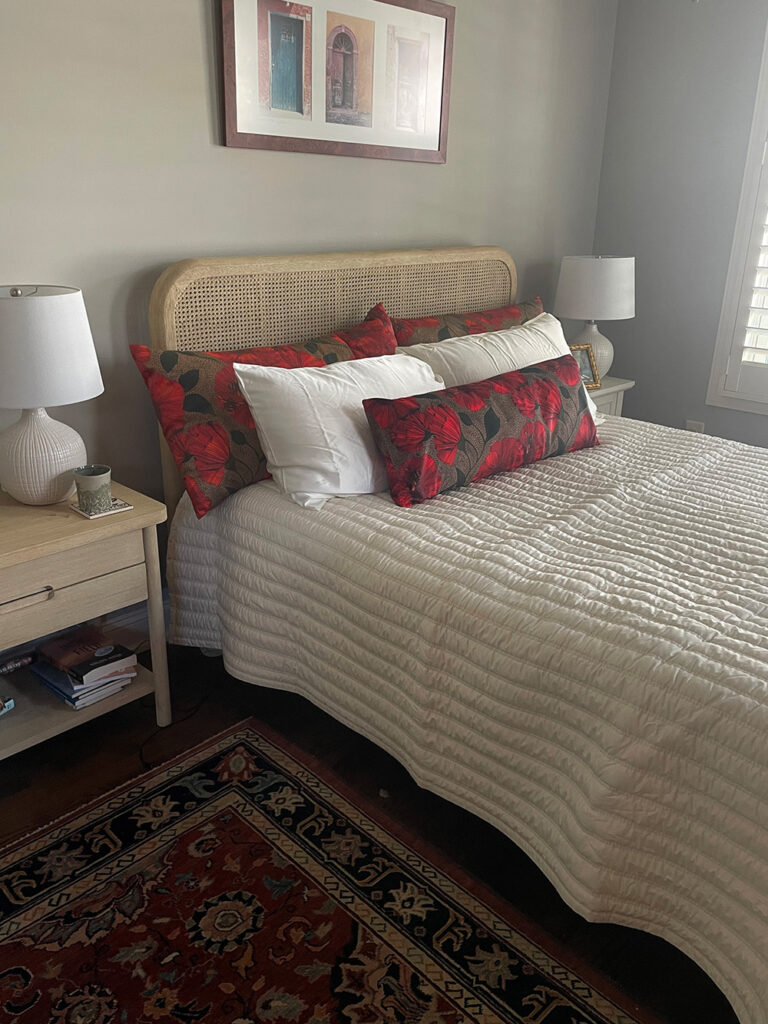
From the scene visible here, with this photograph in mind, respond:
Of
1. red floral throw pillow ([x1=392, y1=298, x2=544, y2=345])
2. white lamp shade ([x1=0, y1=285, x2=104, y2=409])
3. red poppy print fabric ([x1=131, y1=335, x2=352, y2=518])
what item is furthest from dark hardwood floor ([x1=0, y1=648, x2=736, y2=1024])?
red floral throw pillow ([x1=392, y1=298, x2=544, y2=345])

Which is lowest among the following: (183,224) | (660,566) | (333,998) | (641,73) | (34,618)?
(333,998)

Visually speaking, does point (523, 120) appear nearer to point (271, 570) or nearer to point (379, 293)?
point (379, 293)

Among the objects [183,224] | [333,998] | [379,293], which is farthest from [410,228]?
[333,998]

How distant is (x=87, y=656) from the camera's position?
2.00 metres

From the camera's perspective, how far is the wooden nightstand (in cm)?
170

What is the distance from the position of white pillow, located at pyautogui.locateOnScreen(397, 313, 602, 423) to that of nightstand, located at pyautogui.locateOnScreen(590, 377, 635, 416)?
72cm

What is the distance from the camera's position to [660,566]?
1702 millimetres

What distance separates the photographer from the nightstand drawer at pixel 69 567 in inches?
66.1

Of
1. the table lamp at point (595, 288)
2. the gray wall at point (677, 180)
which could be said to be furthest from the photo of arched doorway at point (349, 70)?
the gray wall at point (677, 180)

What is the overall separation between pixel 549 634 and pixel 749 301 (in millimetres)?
2535

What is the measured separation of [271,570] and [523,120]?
7.60ft

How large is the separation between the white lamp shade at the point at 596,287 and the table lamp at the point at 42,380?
6.96 ft

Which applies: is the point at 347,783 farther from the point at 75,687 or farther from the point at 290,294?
the point at 290,294

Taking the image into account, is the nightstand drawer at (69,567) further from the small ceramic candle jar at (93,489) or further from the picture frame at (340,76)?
the picture frame at (340,76)
